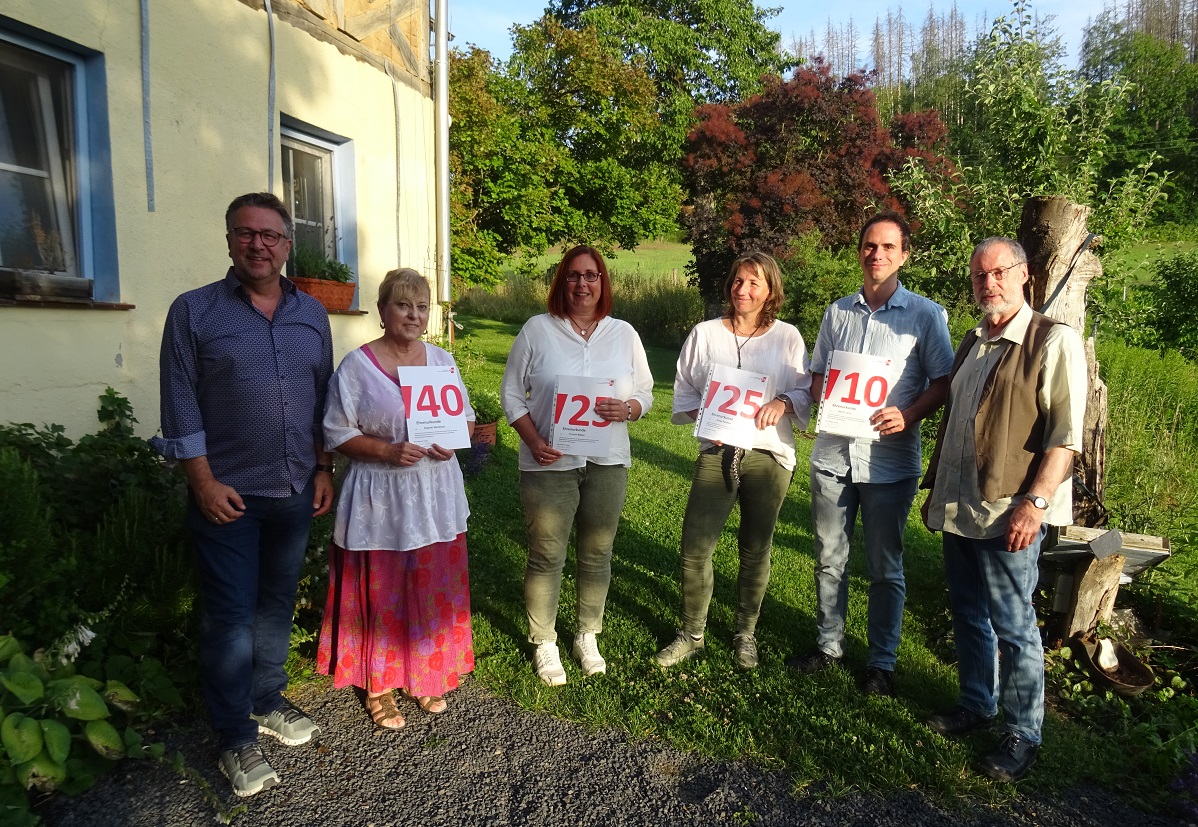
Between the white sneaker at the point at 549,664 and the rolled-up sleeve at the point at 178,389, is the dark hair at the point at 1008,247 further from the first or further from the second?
the rolled-up sleeve at the point at 178,389

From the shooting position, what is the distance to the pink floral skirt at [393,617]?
3346 millimetres

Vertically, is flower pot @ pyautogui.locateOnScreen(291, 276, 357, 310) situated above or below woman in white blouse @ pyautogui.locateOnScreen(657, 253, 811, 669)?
above

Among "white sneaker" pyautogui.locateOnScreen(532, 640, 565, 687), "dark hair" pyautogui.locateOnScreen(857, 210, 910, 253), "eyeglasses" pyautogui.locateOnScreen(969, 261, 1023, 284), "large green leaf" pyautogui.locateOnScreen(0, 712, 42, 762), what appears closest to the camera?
"large green leaf" pyautogui.locateOnScreen(0, 712, 42, 762)

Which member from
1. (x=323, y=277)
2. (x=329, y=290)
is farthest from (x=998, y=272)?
(x=323, y=277)

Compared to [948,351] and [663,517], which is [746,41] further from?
[948,351]

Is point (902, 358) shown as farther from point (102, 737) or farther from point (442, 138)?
point (442, 138)

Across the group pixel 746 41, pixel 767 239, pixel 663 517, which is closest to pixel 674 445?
pixel 663 517

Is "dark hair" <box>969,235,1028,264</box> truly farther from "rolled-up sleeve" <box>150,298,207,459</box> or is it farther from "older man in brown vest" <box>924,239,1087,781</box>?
"rolled-up sleeve" <box>150,298,207,459</box>

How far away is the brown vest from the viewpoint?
301 cm

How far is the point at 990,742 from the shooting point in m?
3.40

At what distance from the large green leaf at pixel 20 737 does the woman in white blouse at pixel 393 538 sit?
1113 mm

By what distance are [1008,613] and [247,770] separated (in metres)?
3.17

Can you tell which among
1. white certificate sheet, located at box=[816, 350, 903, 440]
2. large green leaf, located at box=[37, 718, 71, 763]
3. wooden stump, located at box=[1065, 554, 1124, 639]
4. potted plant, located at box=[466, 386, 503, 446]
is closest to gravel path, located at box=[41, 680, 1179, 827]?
large green leaf, located at box=[37, 718, 71, 763]

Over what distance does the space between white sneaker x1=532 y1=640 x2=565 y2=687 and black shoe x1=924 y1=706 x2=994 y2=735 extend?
1796mm
